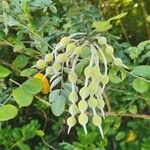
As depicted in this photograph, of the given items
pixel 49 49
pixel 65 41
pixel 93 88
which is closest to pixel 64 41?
pixel 65 41

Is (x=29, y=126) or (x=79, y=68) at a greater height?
(x=79, y=68)

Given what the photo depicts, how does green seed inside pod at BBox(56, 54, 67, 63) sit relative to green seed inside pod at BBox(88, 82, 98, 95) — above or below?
above

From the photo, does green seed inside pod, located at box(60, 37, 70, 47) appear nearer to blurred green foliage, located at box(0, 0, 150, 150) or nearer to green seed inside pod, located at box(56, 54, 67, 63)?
green seed inside pod, located at box(56, 54, 67, 63)

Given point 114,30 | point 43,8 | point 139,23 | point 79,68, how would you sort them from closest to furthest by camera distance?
point 79,68 → point 43,8 → point 114,30 → point 139,23

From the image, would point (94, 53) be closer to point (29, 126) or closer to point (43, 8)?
point (43, 8)

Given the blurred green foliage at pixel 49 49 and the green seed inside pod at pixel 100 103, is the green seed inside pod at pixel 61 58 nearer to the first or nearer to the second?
the green seed inside pod at pixel 100 103

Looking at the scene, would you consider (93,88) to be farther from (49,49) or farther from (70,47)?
(49,49)

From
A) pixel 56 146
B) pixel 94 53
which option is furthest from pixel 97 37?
pixel 56 146

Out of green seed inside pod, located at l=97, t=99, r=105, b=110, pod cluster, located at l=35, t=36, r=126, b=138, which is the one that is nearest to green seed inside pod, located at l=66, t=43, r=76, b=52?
pod cluster, located at l=35, t=36, r=126, b=138

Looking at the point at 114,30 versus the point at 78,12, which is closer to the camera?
the point at 78,12

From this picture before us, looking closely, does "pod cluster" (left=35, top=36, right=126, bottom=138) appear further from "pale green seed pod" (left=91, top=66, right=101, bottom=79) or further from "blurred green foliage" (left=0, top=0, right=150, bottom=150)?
"blurred green foliage" (left=0, top=0, right=150, bottom=150)

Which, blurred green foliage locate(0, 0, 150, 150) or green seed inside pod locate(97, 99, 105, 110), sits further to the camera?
blurred green foliage locate(0, 0, 150, 150)
